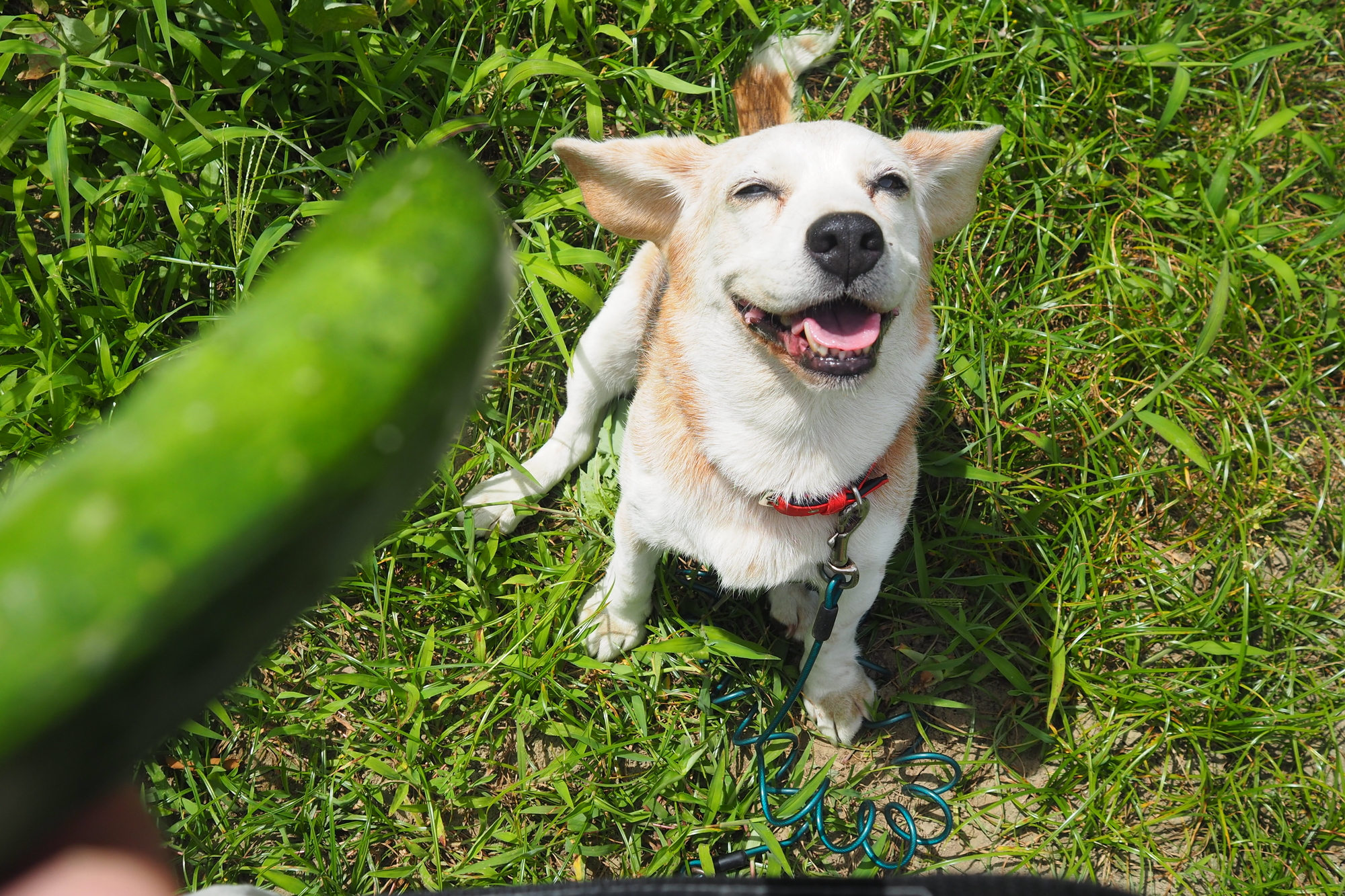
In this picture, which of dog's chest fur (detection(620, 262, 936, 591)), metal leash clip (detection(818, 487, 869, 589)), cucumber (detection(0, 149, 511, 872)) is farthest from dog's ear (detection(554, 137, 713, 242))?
cucumber (detection(0, 149, 511, 872))

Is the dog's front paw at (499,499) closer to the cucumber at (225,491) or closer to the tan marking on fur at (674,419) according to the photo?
the tan marking on fur at (674,419)

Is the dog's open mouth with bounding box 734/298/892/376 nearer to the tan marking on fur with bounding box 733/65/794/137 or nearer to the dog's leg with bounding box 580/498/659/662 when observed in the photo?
the dog's leg with bounding box 580/498/659/662

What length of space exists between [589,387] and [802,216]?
1267 mm

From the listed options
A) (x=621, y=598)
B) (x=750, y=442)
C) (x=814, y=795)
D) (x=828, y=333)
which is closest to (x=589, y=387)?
(x=621, y=598)

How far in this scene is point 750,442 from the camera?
251 cm

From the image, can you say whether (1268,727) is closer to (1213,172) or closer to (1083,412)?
(1083,412)

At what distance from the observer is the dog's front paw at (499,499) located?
3.29m

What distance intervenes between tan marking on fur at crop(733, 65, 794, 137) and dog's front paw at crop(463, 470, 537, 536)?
1.69 metres

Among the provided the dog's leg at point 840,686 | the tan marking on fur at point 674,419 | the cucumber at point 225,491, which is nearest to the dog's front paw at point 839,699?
the dog's leg at point 840,686

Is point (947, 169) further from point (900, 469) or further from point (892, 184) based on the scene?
point (900, 469)

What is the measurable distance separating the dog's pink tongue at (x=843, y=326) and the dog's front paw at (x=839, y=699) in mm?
1292

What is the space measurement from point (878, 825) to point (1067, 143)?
309 cm

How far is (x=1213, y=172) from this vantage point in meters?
3.71

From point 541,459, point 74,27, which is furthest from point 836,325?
point 74,27
